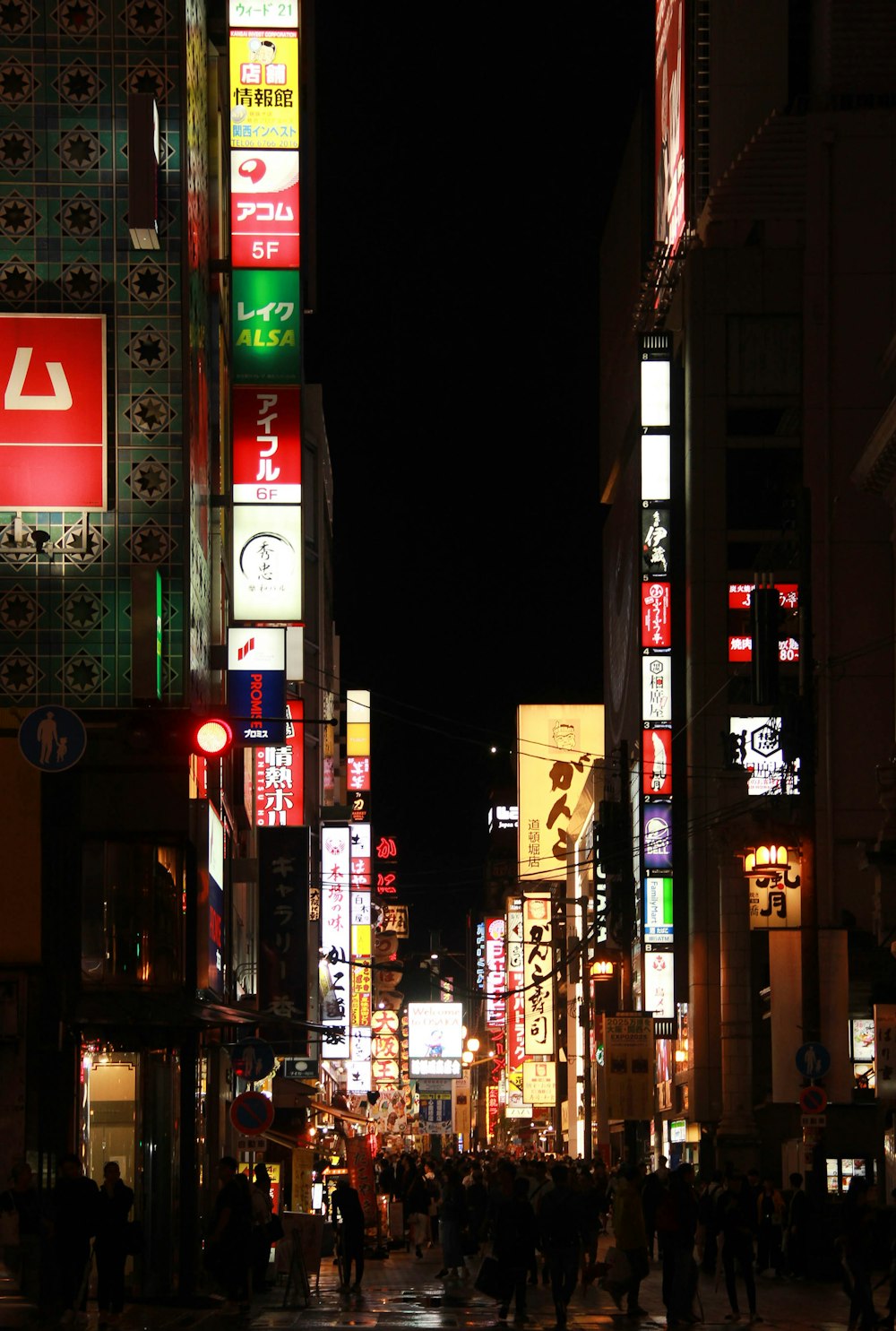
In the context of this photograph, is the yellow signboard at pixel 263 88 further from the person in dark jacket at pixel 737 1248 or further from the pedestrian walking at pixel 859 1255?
the pedestrian walking at pixel 859 1255

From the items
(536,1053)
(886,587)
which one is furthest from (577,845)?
(886,587)

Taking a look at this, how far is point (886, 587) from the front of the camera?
54.4 metres

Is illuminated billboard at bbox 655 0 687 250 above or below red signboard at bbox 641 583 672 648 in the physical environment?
above

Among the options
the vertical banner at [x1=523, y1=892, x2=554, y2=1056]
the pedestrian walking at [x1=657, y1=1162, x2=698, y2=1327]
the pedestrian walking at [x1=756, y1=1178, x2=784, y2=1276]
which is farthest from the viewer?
the vertical banner at [x1=523, y1=892, x2=554, y2=1056]

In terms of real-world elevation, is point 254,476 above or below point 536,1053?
above

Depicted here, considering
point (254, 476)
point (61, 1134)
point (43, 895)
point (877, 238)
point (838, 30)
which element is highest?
point (838, 30)

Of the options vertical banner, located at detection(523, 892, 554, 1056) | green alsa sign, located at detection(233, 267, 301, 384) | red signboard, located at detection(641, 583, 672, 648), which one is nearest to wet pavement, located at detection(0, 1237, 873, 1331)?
green alsa sign, located at detection(233, 267, 301, 384)

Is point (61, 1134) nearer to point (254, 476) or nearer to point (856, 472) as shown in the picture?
point (254, 476)

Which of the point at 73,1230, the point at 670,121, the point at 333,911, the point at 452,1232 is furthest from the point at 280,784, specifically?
the point at 670,121

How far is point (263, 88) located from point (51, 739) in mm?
14662

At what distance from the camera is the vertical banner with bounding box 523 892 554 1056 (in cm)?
8162

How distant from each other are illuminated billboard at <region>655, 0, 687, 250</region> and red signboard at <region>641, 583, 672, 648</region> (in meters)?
12.8

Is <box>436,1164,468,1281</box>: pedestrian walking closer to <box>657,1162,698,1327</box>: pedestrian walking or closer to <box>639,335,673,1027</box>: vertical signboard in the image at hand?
<box>657,1162,698,1327</box>: pedestrian walking

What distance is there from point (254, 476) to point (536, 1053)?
173 feet
